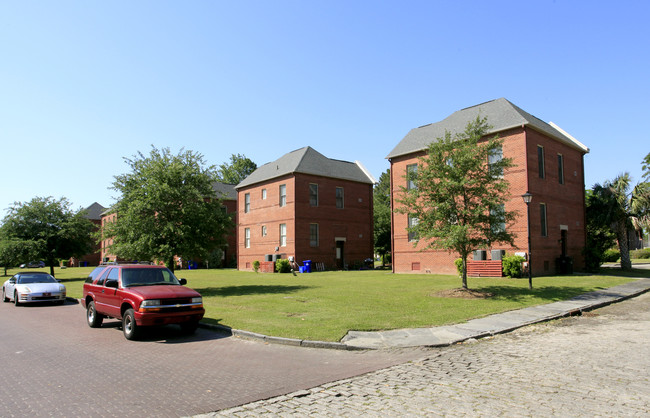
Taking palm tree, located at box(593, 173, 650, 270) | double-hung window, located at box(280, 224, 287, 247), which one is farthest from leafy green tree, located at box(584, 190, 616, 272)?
double-hung window, located at box(280, 224, 287, 247)

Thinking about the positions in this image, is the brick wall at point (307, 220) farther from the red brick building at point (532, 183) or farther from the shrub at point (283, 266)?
the red brick building at point (532, 183)

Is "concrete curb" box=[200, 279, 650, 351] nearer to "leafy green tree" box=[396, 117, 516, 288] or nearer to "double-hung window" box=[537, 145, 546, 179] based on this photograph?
"leafy green tree" box=[396, 117, 516, 288]

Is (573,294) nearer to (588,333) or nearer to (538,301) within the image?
(538,301)

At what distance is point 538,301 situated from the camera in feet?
47.7

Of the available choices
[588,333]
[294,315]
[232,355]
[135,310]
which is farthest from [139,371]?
[588,333]

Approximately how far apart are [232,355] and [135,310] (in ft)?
10.1

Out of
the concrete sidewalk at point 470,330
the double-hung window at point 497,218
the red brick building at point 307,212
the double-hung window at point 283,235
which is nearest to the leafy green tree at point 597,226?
the double-hung window at point 497,218

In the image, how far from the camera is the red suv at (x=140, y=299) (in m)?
9.72

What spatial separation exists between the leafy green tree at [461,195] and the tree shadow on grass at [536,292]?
1525mm

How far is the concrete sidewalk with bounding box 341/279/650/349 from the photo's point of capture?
885 cm

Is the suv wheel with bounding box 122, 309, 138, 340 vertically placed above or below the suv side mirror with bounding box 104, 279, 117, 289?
below

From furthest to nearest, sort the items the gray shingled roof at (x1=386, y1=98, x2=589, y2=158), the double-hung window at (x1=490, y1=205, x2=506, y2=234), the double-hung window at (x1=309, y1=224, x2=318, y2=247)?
1. the double-hung window at (x1=309, y1=224, x2=318, y2=247)
2. the gray shingled roof at (x1=386, y1=98, x2=589, y2=158)
3. the double-hung window at (x1=490, y1=205, x2=506, y2=234)

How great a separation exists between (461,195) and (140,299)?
1207 centimetres

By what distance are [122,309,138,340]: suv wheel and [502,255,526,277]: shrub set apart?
19.1 meters
